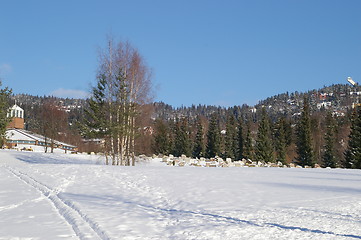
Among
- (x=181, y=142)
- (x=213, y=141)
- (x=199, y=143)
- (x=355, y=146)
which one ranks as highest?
(x=213, y=141)

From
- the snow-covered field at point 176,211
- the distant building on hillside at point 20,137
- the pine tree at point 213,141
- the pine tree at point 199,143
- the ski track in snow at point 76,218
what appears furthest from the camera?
the pine tree at point 199,143

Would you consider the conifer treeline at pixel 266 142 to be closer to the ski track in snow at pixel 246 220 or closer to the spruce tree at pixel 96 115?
the spruce tree at pixel 96 115

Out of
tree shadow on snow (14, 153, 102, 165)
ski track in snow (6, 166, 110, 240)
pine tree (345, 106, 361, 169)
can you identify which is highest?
pine tree (345, 106, 361, 169)

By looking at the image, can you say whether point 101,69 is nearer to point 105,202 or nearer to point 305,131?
point 105,202

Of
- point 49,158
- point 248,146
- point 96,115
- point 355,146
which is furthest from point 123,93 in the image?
point 248,146

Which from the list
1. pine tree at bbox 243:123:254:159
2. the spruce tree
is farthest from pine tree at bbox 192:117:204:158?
the spruce tree

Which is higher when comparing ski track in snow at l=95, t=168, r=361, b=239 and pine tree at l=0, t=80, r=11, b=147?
pine tree at l=0, t=80, r=11, b=147

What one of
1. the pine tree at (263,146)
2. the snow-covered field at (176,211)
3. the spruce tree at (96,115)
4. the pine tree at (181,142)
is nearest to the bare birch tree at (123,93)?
the spruce tree at (96,115)

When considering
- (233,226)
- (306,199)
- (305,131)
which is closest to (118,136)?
(306,199)

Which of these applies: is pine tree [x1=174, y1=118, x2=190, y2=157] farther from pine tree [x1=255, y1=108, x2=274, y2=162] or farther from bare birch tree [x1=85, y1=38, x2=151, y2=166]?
bare birch tree [x1=85, y1=38, x2=151, y2=166]

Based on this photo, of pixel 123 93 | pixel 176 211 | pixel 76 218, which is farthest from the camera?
pixel 123 93

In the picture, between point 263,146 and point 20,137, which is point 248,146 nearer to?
point 263,146

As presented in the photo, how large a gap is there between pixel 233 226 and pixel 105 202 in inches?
154

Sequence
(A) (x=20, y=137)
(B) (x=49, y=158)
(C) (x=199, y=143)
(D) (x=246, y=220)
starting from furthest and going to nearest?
(C) (x=199, y=143) < (A) (x=20, y=137) < (B) (x=49, y=158) < (D) (x=246, y=220)
